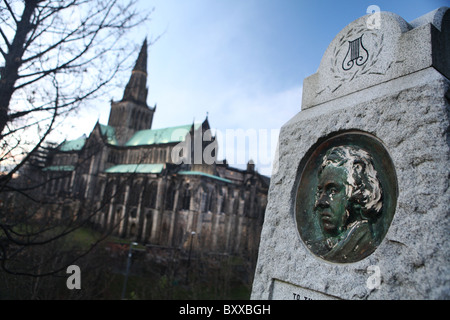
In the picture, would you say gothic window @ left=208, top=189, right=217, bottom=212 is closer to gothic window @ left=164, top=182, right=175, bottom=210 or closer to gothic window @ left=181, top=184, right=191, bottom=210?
gothic window @ left=181, top=184, right=191, bottom=210

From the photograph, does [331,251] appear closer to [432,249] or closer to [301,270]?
[301,270]

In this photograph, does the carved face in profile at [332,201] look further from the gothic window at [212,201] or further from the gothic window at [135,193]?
the gothic window at [135,193]

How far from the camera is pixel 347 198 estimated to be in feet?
8.54

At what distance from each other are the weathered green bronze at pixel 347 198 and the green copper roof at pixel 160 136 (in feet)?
134

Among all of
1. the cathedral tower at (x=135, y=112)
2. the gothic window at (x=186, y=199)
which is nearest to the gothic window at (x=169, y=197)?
the gothic window at (x=186, y=199)

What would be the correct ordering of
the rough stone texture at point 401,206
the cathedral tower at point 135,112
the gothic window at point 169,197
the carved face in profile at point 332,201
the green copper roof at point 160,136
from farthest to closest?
the cathedral tower at point 135,112 → the green copper roof at point 160,136 → the gothic window at point 169,197 → the carved face in profile at point 332,201 → the rough stone texture at point 401,206

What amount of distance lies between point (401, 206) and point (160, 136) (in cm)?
4456

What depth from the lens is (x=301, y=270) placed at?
9.20 ft

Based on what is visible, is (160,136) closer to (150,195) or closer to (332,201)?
(150,195)

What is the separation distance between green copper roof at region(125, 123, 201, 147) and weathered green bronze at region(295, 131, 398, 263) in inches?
1604

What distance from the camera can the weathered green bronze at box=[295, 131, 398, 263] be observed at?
7.89 ft

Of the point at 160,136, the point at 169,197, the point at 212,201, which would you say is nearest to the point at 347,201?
the point at 212,201

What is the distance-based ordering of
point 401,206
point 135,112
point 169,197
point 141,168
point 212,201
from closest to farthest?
point 401,206, point 212,201, point 169,197, point 141,168, point 135,112

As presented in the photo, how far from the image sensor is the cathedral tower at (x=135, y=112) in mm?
51438
